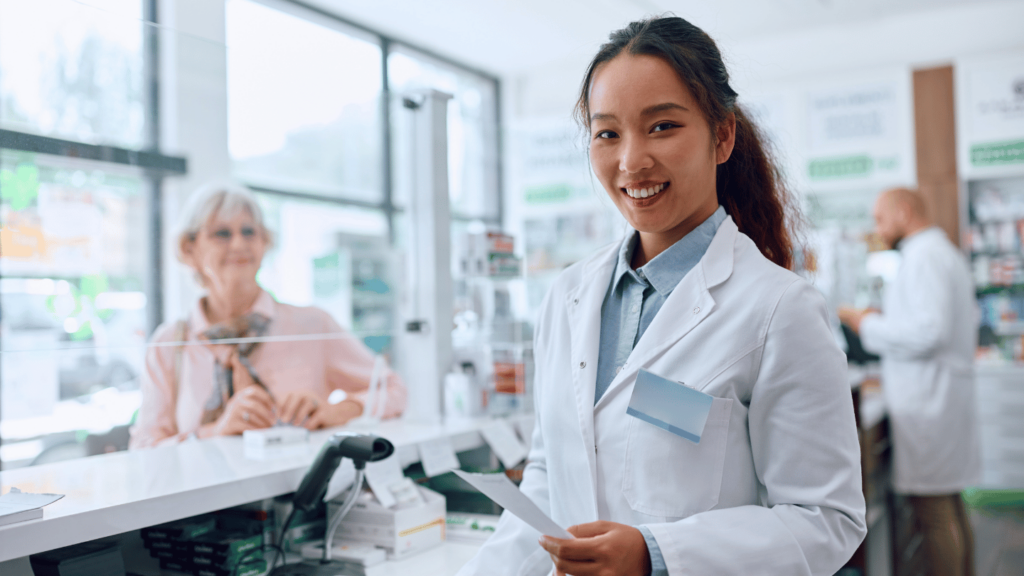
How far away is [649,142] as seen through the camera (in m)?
1.01

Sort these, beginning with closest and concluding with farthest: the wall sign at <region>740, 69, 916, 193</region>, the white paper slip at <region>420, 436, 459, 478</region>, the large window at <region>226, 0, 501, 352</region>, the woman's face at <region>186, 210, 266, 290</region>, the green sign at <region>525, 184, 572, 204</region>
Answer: the white paper slip at <region>420, 436, 459, 478</region> → the large window at <region>226, 0, 501, 352</region> → the woman's face at <region>186, 210, 266, 290</region> → the wall sign at <region>740, 69, 916, 193</region> → the green sign at <region>525, 184, 572, 204</region>

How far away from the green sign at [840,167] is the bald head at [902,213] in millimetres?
2017

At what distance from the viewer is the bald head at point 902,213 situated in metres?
3.65

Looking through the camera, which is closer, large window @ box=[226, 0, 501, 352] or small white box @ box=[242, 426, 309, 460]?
small white box @ box=[242, 426, 309, 460]

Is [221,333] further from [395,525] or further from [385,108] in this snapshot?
[395,525]

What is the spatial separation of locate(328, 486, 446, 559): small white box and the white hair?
4.41ft

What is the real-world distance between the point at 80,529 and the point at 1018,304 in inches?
231

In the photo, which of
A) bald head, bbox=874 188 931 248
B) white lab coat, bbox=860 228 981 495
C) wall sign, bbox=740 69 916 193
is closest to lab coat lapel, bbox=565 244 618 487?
white lab coat, bbox=860 228 981 495

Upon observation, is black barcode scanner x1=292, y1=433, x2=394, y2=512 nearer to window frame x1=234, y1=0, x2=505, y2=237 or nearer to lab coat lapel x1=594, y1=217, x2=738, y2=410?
lab coat lapel x1=594, y1=217, x2=738, y2=410

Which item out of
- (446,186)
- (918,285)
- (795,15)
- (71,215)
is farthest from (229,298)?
(795,15)

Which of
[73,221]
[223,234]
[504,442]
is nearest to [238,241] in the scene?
[223,234]

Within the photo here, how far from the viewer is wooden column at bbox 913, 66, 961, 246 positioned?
530 centimetres

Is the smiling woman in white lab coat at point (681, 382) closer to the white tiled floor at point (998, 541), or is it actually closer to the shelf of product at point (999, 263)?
the white tiled floor at point (998, 541)

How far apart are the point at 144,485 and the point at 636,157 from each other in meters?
1.08
